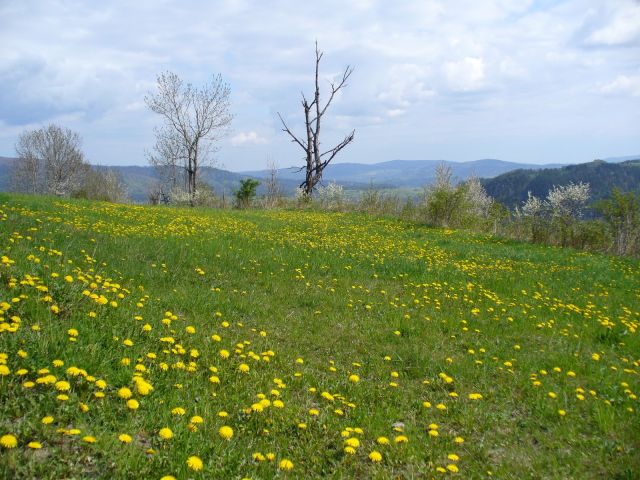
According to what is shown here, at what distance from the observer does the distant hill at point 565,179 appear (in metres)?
155

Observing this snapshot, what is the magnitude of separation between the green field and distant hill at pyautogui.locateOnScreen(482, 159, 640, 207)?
15410cm

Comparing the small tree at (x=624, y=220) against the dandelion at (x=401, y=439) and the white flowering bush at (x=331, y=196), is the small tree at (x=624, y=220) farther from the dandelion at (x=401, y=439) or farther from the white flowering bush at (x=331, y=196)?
the dandelion at (x=401, y=439)

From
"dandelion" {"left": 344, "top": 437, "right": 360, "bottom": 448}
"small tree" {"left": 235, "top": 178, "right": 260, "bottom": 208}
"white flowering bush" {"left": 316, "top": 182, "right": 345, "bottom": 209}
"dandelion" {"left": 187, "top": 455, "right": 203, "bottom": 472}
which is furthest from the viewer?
"small tree" {"left": 235, "top": 178, "right": 260, "bottom": 208}

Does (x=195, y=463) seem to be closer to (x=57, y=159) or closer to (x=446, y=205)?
(x=446, y=205)

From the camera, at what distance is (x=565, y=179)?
164 metres

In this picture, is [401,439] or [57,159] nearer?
[401,439]

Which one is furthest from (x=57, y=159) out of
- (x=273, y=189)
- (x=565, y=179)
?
(x=565, y=179)

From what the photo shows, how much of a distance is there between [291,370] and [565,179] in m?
187

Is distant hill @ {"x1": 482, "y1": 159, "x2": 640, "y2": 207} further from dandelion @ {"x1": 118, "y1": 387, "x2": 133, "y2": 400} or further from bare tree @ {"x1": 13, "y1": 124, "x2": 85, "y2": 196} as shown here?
dandelion @ {"x1": 118, "y1": 387, "x2": 133, "y2": 400}

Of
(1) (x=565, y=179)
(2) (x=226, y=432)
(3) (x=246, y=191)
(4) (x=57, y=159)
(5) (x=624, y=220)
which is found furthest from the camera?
(1) (x=565, y=179)

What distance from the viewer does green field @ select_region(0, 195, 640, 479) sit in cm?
315

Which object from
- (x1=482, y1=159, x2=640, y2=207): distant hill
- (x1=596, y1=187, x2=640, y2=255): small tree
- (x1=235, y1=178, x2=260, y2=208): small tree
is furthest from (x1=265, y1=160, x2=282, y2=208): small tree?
(x1=482, y1=159, x2=640, y2=207): distant hill

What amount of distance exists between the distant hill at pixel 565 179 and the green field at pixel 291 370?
154 meters

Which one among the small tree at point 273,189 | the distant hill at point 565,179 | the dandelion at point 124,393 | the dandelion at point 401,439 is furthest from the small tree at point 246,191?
the distant hill at point 565,179
